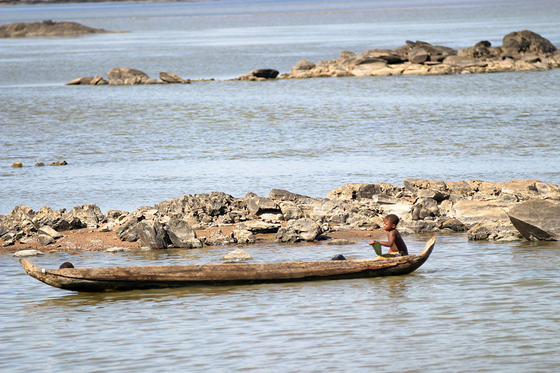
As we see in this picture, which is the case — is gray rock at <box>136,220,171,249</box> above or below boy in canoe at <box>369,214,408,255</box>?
below

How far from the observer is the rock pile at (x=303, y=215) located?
15.0 meters

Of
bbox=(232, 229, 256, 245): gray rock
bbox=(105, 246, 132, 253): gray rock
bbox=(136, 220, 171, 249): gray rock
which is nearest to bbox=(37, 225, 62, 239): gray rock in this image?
bbox=(105, 246, 132, 253): gray rock

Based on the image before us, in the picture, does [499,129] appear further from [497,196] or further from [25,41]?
[25,41]

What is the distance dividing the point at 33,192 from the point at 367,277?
497 inches

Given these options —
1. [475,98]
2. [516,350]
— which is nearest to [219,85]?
[475,98]

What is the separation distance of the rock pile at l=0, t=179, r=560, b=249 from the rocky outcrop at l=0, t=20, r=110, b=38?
405 ft

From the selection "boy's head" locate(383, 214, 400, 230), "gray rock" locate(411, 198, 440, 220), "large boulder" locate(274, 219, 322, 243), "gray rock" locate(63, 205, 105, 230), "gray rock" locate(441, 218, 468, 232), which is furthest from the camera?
"gray rock" locate(63, 205, 105, 230)

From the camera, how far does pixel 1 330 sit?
1041 centimetres

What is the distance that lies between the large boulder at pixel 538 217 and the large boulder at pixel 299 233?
3.88 m

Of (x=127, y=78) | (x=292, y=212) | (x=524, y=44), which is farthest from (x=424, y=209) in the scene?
→ (x=524, y=44)

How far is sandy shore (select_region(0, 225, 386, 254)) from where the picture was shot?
49.4 ft

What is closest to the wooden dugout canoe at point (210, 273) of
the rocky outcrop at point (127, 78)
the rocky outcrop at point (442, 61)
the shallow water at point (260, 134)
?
the shallow water at point (260, 134)

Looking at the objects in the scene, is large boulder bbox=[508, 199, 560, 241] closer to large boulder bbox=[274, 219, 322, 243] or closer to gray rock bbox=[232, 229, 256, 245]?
large boulder bbox=[274, 219, 322, 243]

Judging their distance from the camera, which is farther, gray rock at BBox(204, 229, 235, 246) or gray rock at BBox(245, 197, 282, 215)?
gray rock at BBox(245, 197, 282, 215)
